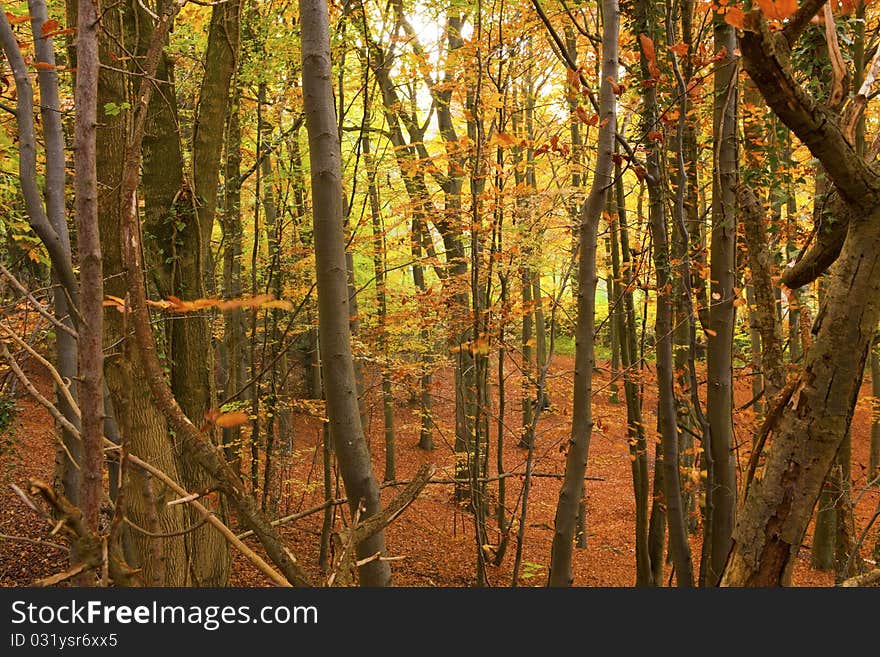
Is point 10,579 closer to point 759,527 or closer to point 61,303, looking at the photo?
point 61,303

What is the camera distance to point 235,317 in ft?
29.1

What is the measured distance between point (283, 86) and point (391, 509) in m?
7.52

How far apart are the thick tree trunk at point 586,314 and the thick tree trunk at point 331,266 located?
52.8 inches

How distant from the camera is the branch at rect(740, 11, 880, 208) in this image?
1650 mm

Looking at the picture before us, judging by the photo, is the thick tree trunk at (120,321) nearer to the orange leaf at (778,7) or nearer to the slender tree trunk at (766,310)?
the slender tree trunk at (766,310)

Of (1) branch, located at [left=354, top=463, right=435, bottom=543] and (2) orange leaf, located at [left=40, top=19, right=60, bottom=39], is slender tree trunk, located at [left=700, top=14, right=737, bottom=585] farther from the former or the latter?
(2) orange leaf, located at [left=40, top=19, right=60, bottom=39]

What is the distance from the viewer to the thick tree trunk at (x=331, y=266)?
7.25 ft

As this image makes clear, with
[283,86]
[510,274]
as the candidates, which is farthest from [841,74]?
[283,86]

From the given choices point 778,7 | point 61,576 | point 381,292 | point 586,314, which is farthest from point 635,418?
point 381,292

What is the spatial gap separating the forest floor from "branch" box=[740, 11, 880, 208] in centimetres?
299

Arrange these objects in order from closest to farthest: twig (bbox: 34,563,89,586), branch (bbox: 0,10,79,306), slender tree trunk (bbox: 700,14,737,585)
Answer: twig (bbox: 34,563,89,586) < branch (bbox: 0,10,79,306) < slender tree trunk (bbox: 700,14,737,585)

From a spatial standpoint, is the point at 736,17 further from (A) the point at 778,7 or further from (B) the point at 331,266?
(B) the point at 331,266

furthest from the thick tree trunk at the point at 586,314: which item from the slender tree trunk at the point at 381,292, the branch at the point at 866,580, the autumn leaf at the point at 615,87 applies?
the slender tree trunk at the point at 381,292

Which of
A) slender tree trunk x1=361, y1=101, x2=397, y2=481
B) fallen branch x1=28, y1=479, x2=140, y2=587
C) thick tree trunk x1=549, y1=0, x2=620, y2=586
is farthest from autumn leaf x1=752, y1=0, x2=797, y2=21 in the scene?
slender tree trunk x1=361, y1=101, x2=397, y2=481
